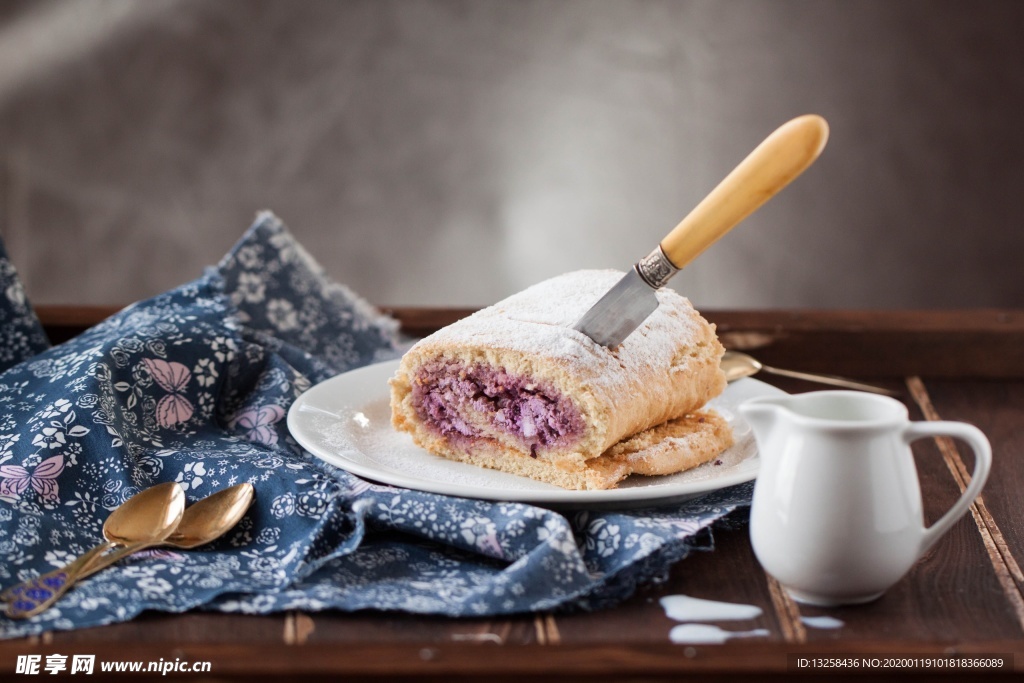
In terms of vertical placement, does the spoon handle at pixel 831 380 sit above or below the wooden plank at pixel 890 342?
below

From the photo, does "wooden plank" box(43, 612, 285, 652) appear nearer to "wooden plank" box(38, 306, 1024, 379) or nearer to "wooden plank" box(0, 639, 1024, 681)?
"wooden plank" box(0, 639, 1024, 681)

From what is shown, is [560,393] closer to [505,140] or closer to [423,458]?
[423,458]

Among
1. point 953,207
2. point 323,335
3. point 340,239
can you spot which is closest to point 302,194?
point 340,239

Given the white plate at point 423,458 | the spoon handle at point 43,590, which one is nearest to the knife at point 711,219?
the white plate at point 423,458

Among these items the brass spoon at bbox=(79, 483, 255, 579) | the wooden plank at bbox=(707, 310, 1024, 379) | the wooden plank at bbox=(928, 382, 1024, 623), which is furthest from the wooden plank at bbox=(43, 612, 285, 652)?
the wooden plank at bbox=(707, 310, 1024, 379)

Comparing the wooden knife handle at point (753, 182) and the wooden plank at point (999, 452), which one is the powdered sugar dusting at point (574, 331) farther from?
the wooden plank at point (999, 452)

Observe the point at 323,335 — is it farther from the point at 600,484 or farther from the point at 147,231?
the point at 147,231
